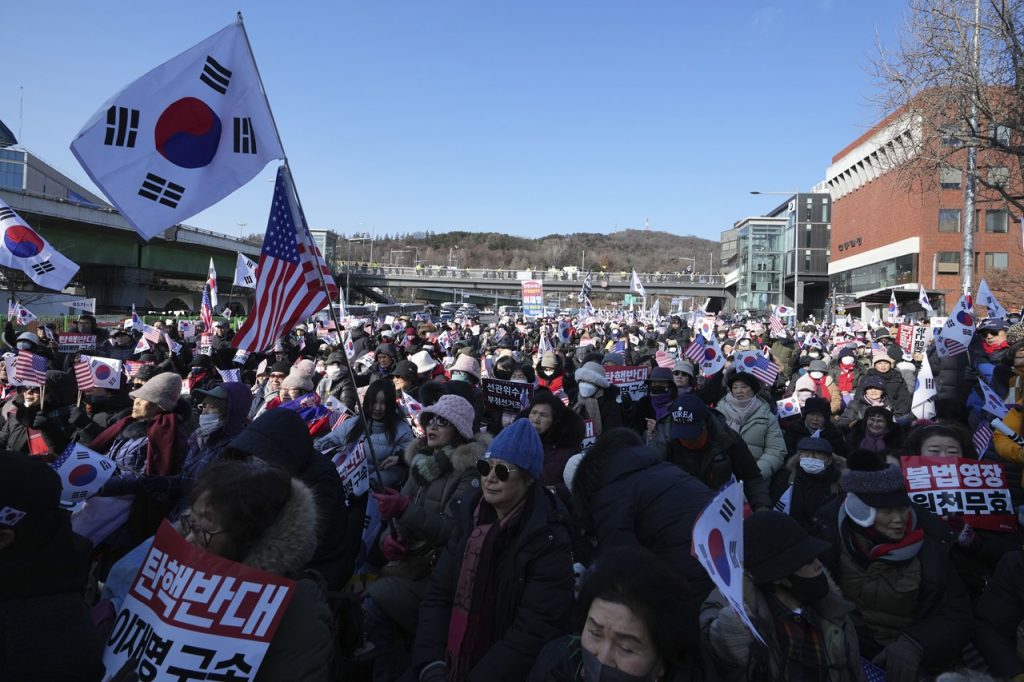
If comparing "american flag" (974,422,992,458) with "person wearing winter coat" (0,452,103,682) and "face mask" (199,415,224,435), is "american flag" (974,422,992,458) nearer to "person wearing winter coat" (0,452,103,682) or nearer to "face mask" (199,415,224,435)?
"face mask" (199,415,224,435)

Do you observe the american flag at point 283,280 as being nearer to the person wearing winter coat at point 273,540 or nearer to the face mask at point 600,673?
the person wearing winter coat at point 273,540

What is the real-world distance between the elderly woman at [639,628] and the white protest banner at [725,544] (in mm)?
183

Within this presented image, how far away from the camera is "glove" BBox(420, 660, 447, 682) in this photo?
10.2ft

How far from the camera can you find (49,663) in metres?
2.34

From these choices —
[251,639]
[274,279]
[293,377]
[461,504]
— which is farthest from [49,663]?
[293,377]

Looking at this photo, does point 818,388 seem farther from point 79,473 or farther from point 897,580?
point 79,473

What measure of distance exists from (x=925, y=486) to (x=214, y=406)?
15.6 ft

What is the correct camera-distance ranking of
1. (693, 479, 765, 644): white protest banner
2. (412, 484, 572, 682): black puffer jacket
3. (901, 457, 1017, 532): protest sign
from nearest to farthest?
1. (693, 479, 765, 644): white protest banner
2. (412, 484, 572, 682): black puffer jacket
3. (901, 457, 1017, 532): protest sign

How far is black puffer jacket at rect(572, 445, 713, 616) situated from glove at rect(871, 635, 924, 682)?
0.85 meters

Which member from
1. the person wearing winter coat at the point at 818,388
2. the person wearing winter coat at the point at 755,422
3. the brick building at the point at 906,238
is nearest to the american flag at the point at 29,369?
the person wearing winter coat at the point at 755,422

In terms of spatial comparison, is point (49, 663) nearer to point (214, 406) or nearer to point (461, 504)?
point (461, 504)

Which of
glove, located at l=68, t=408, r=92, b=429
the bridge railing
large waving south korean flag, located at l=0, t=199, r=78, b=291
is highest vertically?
the bridge railing

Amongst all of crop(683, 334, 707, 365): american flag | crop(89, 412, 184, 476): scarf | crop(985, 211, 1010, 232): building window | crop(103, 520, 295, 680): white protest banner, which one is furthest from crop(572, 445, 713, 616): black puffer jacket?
crop(985, 211, 1010, 232): building window

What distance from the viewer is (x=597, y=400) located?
7.97m
